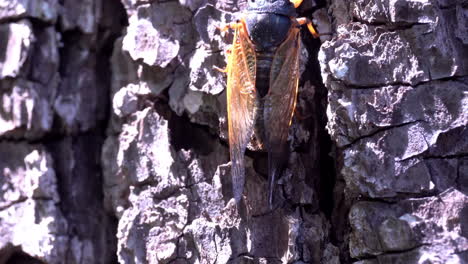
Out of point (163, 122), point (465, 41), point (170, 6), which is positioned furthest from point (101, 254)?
point (465, 41)

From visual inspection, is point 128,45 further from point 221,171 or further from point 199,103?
point 221,171

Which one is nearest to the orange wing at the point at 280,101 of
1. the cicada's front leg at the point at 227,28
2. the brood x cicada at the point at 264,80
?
the brood x cicada at the point at 264,80

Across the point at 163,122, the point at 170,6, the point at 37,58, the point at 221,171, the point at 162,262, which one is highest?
the point at 170,6

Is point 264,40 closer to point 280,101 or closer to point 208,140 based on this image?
point 280,101

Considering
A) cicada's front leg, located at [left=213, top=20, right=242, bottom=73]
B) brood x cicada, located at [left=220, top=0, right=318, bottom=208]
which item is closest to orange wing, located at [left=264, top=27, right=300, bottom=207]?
brood x cicada, located at [left=220, top=0, right=318, bottom=208]

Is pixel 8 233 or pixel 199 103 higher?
pixel 199 103

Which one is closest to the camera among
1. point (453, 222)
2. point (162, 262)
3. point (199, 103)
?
point (453, 222)

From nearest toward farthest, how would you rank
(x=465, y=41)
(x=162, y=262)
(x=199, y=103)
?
(x=465, y=41) → (x=162, y=262) → (x=199, y=103)
